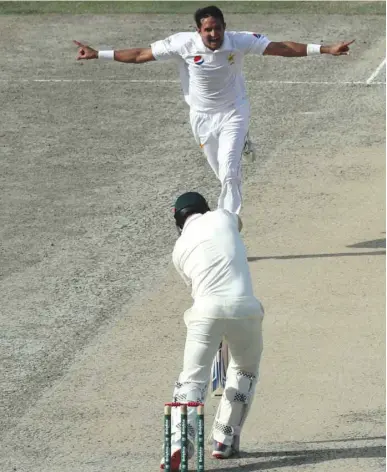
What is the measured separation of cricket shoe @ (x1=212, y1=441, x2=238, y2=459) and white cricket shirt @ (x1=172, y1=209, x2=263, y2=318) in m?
1.04

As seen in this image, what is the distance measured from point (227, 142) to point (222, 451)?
457 centimetres

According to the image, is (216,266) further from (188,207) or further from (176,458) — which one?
(176,458)

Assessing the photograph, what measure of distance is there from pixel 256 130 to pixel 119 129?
76.4 inches

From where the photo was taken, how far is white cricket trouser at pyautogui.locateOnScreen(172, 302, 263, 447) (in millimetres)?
9070

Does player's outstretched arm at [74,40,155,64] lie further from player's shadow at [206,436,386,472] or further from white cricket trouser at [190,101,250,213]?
player's shadow at [206,436,386,472]

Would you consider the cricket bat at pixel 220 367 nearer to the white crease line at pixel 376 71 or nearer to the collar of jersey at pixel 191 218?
the collar of jersey at pixel 191 218

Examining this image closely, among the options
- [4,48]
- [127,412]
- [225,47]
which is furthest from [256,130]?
[127,412]

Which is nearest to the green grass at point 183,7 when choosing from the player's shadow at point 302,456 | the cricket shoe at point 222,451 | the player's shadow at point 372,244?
the player's shadow at point 372,244

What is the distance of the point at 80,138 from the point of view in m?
17.9

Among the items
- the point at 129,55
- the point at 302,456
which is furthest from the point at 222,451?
the point at 129,55

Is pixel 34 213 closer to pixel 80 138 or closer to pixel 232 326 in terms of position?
pixel 80 138

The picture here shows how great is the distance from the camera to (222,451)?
30.9 ft

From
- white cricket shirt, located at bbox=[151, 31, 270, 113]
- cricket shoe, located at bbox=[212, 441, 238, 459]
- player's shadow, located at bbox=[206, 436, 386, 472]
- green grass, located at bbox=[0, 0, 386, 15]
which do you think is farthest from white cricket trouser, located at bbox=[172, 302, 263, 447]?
green grass, located at bbox=[0, 0, 386, 15]

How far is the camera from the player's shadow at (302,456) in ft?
30.6
